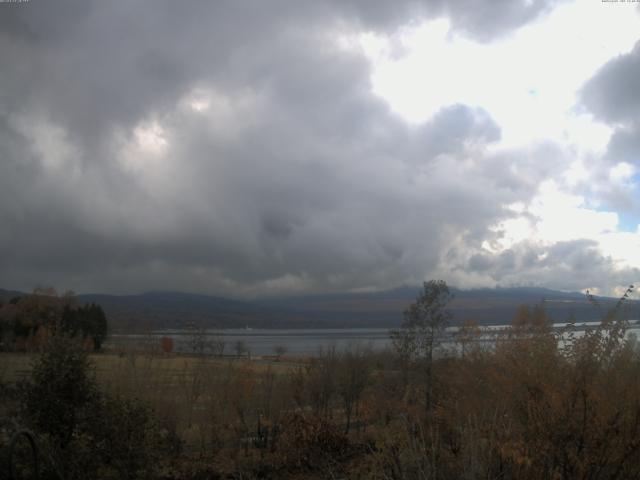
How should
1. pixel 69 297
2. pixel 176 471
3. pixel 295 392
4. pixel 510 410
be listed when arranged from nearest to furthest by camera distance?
pixel 510 410
pixel 176 471
pixel 295 392
pixel 69 297

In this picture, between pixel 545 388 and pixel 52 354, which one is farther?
pixel 52 354

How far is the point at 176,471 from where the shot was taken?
1559cm

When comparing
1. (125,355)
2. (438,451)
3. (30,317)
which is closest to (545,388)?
(438,451)

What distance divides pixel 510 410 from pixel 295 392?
1823 cm

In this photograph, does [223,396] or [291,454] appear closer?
[291,454]

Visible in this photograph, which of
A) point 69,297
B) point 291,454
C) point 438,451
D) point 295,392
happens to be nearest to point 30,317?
point 69,297

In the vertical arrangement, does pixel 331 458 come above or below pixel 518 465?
below

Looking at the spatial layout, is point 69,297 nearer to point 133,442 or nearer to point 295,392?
point 295,392

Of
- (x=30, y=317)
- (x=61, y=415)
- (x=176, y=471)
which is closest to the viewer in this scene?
(x=61, y=415)

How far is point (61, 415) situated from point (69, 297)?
98.2m

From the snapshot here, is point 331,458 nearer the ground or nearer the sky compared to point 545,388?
nearer the ground

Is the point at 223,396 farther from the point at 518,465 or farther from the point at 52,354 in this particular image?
the point at 518,465

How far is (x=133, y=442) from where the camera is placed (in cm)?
1183

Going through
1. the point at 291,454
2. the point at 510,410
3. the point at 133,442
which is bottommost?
the point at 291,454
